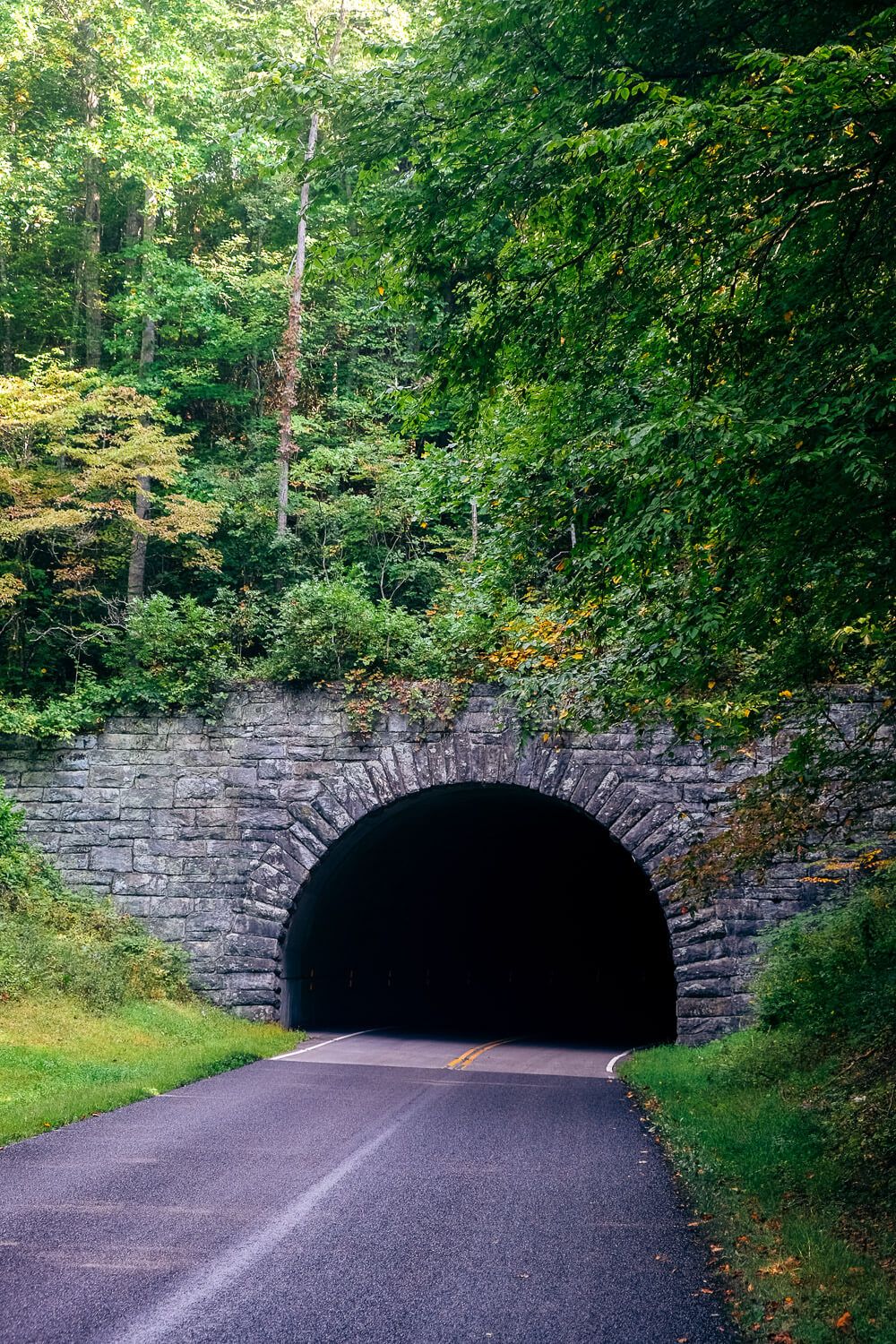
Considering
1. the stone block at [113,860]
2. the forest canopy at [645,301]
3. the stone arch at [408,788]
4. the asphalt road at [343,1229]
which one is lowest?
the asphalt road at [343,1229]

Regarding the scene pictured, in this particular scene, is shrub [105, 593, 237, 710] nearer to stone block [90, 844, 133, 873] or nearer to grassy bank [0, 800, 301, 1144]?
stone block [90, 844, 133, 873]

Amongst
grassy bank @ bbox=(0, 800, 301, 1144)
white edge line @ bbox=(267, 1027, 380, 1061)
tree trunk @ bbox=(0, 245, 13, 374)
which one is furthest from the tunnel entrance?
tree trunk @ bbox=(0, 245, 13, 374)

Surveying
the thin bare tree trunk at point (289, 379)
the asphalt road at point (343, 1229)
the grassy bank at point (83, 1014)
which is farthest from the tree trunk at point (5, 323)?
the asphalt road at point (343, 1229)

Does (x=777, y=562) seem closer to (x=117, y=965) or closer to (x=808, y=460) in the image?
(x=808, y=460)

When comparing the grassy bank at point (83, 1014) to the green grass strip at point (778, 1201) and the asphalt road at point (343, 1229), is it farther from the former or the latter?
the green grass strip at point (778, 1201)

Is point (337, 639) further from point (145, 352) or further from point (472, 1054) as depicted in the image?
point (145, 352)

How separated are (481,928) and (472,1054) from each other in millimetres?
11998

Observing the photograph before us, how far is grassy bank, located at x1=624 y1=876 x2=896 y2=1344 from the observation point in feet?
16.3

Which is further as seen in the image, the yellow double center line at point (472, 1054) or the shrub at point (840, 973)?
the yellow double center line at point (472, 1054)

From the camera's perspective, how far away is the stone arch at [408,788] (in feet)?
53.0

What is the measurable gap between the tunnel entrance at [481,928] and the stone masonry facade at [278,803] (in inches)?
22.2

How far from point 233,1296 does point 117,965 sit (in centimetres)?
→ 1120

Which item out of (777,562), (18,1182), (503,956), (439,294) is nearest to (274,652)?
(439,294)

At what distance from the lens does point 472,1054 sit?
16.4m
